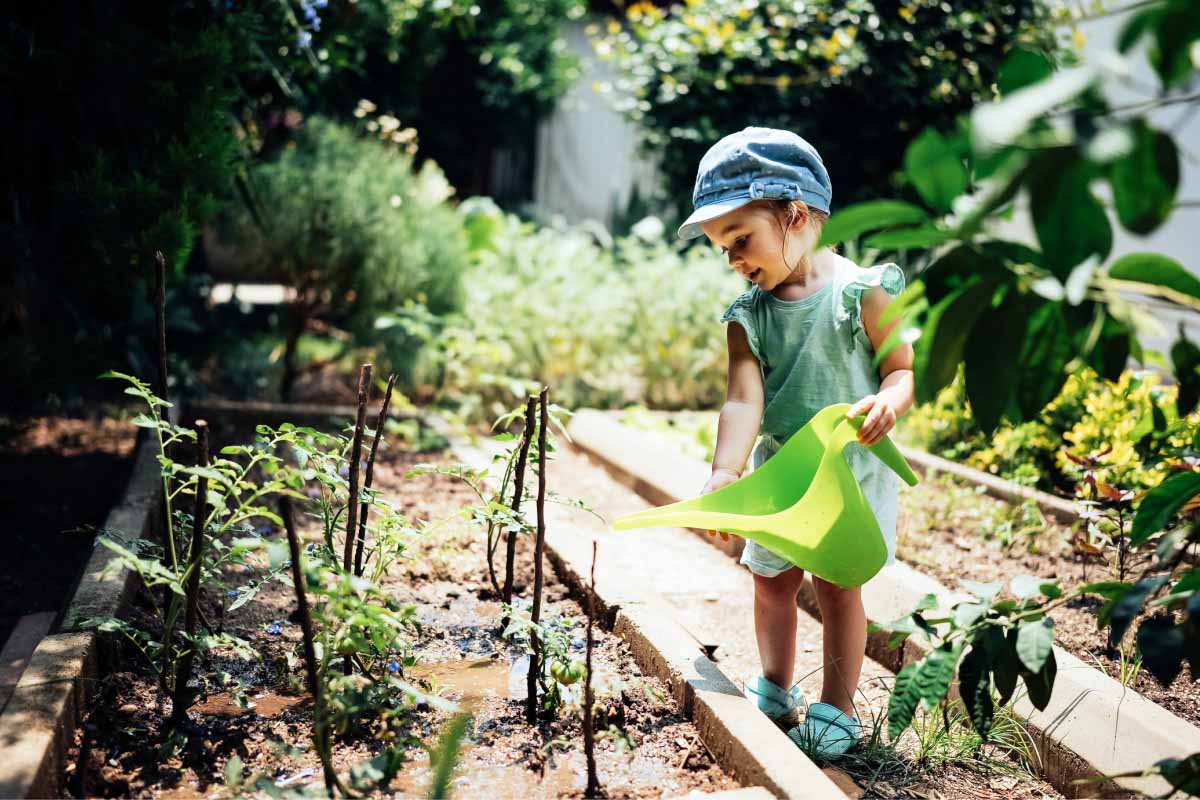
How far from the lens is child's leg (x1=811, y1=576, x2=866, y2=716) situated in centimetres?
216

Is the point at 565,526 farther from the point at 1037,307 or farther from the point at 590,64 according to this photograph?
the point at 590,64

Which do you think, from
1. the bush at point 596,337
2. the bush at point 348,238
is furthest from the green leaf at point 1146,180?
the bush at point 348,238

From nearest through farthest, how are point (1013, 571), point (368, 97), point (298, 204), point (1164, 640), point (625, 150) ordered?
point (1164, 640) → point (1013, 571) → point (298, 204) → point (368, 97) → point (625, 150)

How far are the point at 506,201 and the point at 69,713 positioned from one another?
11.7 m

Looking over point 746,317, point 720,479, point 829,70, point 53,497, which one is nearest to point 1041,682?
point 720,479

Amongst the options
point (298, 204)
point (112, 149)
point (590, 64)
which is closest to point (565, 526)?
point (112, 149)

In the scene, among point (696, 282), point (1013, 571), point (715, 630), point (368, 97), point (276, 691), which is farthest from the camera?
point (368, 97)

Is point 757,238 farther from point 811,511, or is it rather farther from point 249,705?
point 249,705

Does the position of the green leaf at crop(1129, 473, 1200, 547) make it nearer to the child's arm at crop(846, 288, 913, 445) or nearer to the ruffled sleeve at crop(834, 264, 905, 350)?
the child's arm at crop(846, 288, 913, 445)

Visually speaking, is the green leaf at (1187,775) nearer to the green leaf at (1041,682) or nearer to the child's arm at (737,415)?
the green leaf at (1041,682)

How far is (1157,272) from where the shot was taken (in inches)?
46.5

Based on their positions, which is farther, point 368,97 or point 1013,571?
point 368,97

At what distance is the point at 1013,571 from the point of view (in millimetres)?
3113

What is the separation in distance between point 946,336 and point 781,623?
1.24 metres
